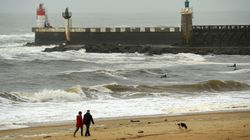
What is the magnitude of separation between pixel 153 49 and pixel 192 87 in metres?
18.4

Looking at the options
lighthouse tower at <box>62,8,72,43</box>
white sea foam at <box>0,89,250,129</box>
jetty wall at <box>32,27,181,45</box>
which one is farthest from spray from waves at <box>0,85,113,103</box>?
lighthouse tower at <box>62,8,72,43</box>

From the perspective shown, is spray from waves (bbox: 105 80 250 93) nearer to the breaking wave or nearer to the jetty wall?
the breaking wave

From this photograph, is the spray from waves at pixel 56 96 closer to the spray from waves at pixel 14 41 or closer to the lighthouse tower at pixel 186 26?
the lighthouse tower at pixel 186 26

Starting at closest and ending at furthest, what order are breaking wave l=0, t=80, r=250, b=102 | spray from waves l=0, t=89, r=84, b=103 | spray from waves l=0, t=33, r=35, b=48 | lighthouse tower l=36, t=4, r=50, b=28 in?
spray from waves l=0, t=89, r=84, b=103, breaking wave l=0, t=80, r=250, b=102, lighthouse tower l=36, t=4, r=50, b=28, spray from waves l=0, t=33, r=35, b=48

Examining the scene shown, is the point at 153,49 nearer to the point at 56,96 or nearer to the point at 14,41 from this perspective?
the point at 56,96

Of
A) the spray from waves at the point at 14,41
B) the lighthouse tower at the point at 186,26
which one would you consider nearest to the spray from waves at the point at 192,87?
the lighthouse tower at the point at 186,26

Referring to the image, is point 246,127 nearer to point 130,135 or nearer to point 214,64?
point 130,135

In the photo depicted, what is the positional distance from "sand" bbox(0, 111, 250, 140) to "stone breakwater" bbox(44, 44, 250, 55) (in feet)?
81.2

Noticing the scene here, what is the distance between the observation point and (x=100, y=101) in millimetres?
24656

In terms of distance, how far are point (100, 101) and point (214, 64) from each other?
665 inches

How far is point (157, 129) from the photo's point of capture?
16609mm

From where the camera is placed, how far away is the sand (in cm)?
1488

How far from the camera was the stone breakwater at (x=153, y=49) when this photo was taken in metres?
45.1

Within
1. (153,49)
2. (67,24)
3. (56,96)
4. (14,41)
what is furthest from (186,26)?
(14,41)
